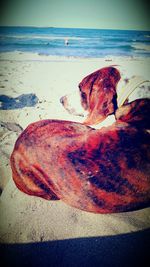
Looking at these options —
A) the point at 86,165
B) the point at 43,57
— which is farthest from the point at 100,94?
the point at 43,57

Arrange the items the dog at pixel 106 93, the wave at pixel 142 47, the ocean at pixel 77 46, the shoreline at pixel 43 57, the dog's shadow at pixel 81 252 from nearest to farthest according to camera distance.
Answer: the dog's shadow at pixel 81 252, the dog at pixel 106 93, the shoreline at pixel 43 57, the ocean at pixel 77 46, the wave at pixel 142 47

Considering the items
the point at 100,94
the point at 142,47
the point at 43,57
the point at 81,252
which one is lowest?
the point at 81,252

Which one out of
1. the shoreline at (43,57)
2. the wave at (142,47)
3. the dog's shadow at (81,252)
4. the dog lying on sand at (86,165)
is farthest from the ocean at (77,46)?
the dog's shadow at (81,252)

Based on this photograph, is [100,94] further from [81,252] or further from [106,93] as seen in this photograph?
[81,252]

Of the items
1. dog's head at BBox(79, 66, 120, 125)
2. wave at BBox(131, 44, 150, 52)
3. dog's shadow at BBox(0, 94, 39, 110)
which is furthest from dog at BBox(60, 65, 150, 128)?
wave at BBox(131, 44, 150, 52)

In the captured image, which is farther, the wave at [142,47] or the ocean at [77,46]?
the wave at [142,47]

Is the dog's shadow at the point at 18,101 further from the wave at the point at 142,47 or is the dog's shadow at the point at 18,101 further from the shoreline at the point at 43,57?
the wave at the point at 142,47

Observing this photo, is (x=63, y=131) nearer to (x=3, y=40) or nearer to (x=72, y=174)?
(x=72, y=174)

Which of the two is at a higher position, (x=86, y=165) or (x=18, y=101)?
(x=18, y=101)

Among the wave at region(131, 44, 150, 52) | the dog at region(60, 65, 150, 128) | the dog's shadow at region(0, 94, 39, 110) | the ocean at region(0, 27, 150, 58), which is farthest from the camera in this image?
the wave at region(131, 44, 150, 52)

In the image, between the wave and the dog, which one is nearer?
the dog

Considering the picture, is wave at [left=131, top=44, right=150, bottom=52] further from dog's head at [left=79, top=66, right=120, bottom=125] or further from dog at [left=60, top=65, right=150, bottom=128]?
dog's head at [left=79, top=66, right=120, bottom=125]

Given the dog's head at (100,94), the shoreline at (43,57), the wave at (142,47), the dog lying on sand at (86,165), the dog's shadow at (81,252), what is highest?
the wave at (142,47)
